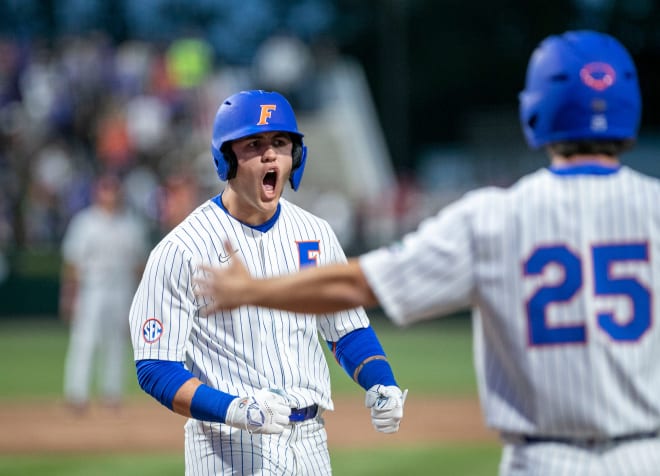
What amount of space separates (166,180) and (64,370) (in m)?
5.74

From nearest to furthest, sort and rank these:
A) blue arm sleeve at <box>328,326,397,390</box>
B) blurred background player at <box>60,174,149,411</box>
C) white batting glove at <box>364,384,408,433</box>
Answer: white batting glove at <box>364,384,408,433</box>
blue arm sleeve at <box>328,326,397,390</box>
blurred background player at <box>60,174,149,411</box>

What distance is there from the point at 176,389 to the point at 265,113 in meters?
1.05

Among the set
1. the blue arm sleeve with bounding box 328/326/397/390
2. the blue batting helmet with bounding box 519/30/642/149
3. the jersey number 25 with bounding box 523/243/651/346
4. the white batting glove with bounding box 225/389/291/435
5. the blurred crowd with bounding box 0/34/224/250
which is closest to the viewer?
the jersey number 25 with bounding box 523/243/651/346

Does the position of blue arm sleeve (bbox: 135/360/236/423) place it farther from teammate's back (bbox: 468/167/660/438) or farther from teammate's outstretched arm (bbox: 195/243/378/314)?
teammate's back (bbox: 468/167/660/438)

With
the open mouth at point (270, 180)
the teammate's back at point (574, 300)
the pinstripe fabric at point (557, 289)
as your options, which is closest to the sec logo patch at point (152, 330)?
the open mouth at point (270, 180)

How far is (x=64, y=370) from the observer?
1653 centimetres

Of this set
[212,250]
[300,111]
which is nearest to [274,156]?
[212,250]

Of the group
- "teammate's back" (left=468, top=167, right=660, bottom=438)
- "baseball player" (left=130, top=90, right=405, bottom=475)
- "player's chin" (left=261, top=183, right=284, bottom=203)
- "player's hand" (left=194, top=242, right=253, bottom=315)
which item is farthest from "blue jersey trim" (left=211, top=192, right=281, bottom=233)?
"teammate's back" (left=468, top=167, right=660, bottom=438)

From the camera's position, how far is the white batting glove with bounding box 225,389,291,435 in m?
3.56

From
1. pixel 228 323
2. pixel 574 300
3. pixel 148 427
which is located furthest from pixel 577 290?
pixel 148 427

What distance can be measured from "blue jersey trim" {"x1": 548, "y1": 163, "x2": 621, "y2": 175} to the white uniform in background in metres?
9.89

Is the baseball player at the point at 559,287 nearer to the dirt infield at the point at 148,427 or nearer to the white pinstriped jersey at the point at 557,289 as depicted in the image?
the white pinstriped jersey at the point at 557,289

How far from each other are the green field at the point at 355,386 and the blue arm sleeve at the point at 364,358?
4.71 m

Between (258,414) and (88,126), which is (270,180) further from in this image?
(88,126)
